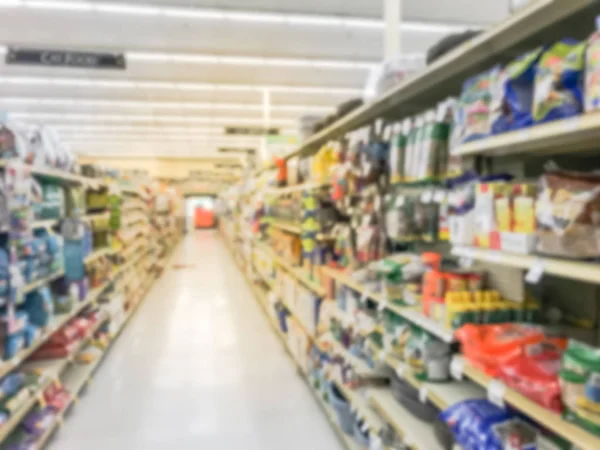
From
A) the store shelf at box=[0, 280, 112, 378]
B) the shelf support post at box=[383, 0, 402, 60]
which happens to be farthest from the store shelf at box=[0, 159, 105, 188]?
the shelf support post at box=[383, 0, 402, 60]

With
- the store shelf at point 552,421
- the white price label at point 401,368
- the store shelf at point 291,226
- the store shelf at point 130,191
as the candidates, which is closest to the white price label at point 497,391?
the store shelf at point 552,421

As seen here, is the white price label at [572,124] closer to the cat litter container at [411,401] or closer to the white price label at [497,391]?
the white price label at [497,391]

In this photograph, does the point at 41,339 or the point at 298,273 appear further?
the point at 298,273

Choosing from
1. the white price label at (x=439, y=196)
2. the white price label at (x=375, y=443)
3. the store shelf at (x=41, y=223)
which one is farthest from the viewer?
the store shelf at (x=41, y=223)

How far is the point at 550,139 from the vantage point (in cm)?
143

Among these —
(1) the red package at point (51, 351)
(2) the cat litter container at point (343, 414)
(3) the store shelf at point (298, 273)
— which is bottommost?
(2) the cat litter container at point (343, 414)

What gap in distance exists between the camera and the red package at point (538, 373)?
1.23 metres

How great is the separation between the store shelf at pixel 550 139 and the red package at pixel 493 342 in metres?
0.62

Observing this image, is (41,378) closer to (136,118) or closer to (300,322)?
(300,322)

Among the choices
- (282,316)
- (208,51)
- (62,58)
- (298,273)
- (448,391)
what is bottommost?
(282,316)

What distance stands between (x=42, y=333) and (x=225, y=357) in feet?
6.86

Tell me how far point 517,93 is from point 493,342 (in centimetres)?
79

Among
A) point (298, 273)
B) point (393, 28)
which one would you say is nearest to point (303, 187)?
point (298, 273)

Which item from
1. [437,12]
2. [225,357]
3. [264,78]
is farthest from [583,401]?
[264,78]
